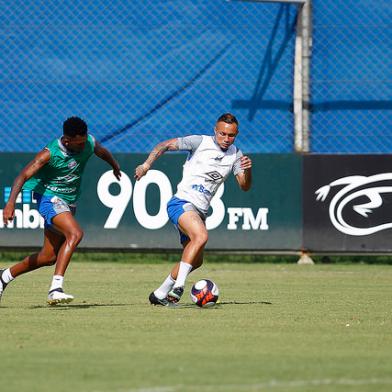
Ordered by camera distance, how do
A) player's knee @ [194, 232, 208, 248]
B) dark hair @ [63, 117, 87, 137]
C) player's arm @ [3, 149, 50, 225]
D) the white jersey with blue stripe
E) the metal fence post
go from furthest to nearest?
the metal fence post < the white jersey with blue stripe < player's knee @ [194, 232, 208, 248] < dark hair @ [63, 117, 87, 137] < player's arm @ [3, 149, 50, 225]

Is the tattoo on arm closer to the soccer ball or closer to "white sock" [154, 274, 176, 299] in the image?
"white sock" [154, 274, 176, 299]

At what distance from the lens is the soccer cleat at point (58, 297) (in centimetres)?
1073

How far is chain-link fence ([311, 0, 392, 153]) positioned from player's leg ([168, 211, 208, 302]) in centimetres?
770

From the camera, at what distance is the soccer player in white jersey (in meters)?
11.4

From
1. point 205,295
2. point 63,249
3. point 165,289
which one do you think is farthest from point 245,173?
point 63,249

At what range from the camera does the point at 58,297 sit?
10773 millimetres

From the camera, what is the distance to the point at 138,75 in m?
18.8

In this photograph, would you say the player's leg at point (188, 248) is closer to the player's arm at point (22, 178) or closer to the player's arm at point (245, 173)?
the player's arm at point (245, 173)

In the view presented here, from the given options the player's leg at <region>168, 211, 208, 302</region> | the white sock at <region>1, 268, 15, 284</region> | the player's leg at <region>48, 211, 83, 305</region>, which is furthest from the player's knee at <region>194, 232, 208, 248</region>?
the white sock at <region>1, 268, 15, 284</region>

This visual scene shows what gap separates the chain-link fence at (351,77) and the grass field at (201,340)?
4.48 m

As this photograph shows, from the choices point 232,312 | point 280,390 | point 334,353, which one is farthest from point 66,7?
point 280,390

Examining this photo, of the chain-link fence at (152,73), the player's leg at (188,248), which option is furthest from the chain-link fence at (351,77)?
the player's leg at (188,248)

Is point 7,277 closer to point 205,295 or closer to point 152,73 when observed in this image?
point 205,295

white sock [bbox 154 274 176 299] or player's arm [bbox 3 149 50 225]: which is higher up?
player's arm [bbox 3 149 50 225]
